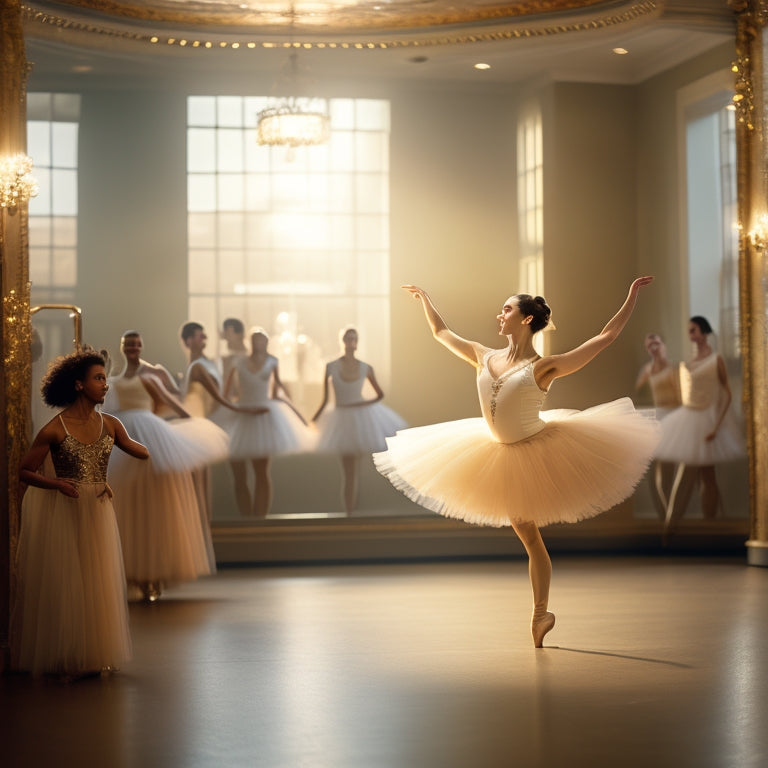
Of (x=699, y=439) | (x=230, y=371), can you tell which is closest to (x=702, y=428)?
(x=699, y=439)

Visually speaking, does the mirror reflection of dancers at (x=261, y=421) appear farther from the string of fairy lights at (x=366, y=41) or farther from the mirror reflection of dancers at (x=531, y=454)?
the mirror reflection of dancers at (x=531, y=454)

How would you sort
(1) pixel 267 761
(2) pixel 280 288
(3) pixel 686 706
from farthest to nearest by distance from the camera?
(2) pixel 280 288
(3) pixel 686 706
(1) pixel 267 761

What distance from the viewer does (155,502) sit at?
672 centimetres

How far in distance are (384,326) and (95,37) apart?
280 cm

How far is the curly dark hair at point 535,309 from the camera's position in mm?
5203

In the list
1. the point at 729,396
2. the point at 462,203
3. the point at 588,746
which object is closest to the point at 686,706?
the point at 588,746

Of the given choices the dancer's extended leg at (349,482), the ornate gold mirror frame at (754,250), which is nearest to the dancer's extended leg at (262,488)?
the dancer's extended leg at (349,482)

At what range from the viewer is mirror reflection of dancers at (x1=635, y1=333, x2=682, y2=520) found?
8625mm

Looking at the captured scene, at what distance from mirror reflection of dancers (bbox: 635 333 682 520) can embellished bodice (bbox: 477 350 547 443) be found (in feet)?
12.2

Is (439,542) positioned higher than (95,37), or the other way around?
(95,37)

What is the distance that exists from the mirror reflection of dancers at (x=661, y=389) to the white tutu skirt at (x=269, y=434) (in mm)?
Result: 2495

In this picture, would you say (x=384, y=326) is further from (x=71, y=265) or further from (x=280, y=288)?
(x=71, y=265)

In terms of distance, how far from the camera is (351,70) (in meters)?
8.73

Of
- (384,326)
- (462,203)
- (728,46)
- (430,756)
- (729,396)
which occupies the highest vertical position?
(728,46)
